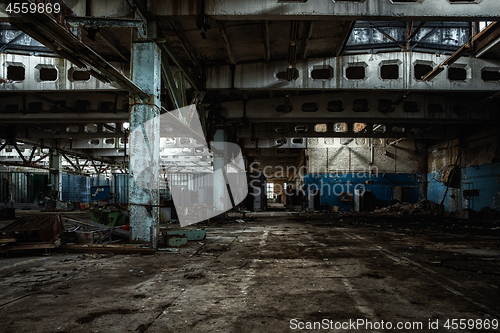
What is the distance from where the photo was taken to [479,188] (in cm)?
1600

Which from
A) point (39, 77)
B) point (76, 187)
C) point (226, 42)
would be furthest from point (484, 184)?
point (76, 187)

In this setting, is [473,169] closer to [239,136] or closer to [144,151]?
[239,136]

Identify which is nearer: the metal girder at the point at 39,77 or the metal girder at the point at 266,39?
the metal girder at the point at 266,39

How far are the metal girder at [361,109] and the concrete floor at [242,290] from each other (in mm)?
7225

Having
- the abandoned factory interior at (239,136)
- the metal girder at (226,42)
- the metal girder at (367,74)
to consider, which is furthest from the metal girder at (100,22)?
the metal girder at (367,74)

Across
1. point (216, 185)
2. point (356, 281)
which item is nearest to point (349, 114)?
point (216, 185)

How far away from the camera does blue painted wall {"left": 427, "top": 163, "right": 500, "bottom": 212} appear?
48.6 ft

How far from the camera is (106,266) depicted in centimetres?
503

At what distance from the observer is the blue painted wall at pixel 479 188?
14.8 metres

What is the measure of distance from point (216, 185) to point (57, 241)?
9648 mm

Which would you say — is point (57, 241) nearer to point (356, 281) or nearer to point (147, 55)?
point (147, 55)

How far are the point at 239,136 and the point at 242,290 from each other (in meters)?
14.1
